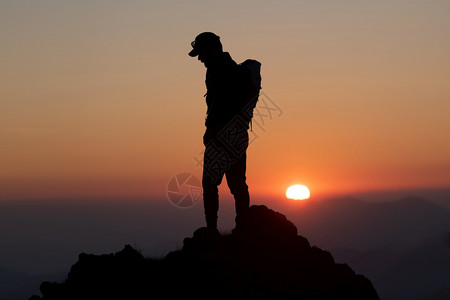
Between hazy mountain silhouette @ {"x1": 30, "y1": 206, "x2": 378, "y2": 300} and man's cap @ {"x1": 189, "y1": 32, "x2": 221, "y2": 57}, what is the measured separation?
11.7 feet

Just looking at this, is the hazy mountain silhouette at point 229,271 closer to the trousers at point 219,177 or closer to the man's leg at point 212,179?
the trousers at point 219,177

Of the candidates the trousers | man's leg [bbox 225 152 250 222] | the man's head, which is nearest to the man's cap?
the man's head

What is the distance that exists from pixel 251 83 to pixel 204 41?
133cm

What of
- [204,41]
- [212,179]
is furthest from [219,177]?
[204,41]

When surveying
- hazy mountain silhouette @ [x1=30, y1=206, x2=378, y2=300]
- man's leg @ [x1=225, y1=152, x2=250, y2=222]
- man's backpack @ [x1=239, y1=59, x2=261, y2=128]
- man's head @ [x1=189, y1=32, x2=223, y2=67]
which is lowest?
hazy mountain silhouette @ [x1=30, y1=206, x2=378, y2=300]

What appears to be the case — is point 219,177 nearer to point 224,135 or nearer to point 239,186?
point 239,186

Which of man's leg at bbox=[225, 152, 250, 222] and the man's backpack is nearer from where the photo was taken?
the man's backpack

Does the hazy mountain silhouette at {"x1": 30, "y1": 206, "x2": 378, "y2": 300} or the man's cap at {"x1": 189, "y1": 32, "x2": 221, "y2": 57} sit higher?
the man's cap at {"x1": 189, "y1": 32, "x2": 221, "y2": 57}

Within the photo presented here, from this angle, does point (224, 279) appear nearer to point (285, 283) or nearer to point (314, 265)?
point (285, 283)

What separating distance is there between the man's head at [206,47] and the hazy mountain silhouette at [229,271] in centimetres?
336

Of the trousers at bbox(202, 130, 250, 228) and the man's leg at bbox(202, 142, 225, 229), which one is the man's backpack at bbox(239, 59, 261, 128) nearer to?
the trousers at bbox(202, 130, 250, 228)

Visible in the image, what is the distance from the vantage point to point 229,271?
13742mm

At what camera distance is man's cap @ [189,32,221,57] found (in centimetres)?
1471

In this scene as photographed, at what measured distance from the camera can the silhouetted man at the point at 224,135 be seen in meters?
15.0
